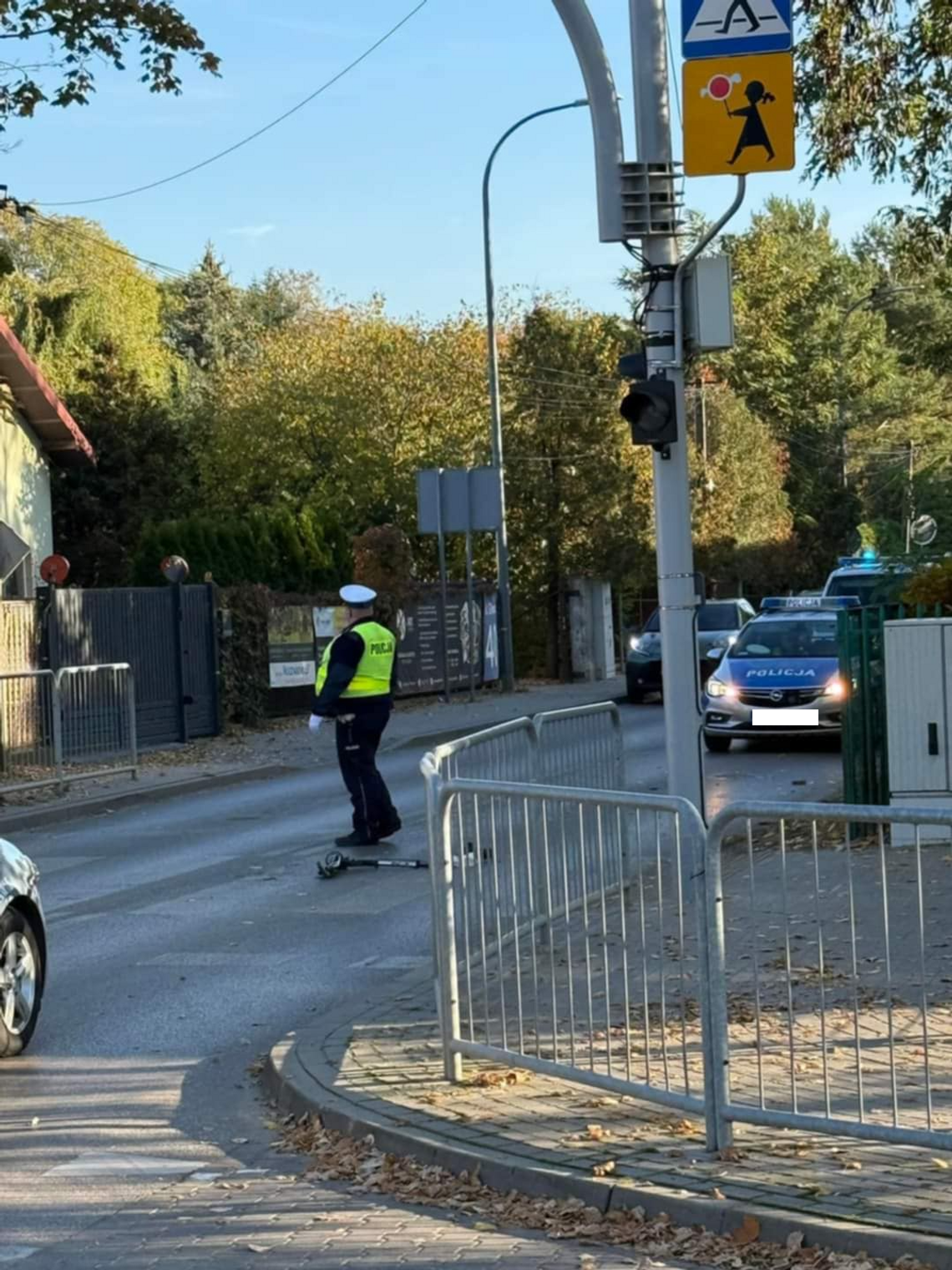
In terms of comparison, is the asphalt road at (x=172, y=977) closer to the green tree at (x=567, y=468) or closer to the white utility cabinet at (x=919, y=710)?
the white utility cabinet at (x=919, y=710)

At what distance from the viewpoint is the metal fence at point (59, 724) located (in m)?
18.1

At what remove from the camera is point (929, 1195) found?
510 cm

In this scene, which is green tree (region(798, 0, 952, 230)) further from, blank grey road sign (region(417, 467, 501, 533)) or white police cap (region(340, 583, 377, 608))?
blank grey road sign (region(417, 467, 501, 533))

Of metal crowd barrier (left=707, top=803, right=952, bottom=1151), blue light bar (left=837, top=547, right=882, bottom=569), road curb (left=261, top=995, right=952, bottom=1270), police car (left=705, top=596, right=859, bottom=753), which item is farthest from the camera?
blue light bar (left=837, top=547, right=882, bottom=569)

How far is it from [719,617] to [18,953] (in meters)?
27.7

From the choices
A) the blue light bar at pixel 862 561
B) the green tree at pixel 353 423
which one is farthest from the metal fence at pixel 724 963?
the green tree at pixel 353 423

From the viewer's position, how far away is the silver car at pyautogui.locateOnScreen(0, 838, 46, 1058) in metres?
7.75

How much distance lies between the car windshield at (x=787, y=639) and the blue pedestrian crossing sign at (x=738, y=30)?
520 inches

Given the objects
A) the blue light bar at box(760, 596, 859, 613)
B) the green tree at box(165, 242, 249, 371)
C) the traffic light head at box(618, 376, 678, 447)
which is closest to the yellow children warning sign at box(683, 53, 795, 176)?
the traffic light head at box(618, 376, 678, 447)

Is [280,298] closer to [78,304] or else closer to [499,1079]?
[78,304]

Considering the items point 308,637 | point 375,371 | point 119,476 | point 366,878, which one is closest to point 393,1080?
point 366,878

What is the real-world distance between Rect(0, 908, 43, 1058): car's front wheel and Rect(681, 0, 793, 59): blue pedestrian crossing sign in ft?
17.2

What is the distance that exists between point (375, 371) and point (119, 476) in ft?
26.8

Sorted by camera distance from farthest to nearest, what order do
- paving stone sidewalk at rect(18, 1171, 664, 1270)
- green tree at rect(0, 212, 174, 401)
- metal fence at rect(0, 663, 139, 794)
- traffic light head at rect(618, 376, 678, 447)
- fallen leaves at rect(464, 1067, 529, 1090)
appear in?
green tree at rect(0, 212, 174, 401)
metal fence at rect(0, 663, 139, 794)
traffic light head at rect(618, 376, 678, 447)
fallen leaves at rect(464, 1067, 529, 1090)
paving stone sidewalk at rect(18, 1171, 664, 1270)
